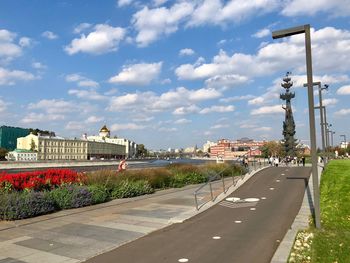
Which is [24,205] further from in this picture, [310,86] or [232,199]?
[310,86]

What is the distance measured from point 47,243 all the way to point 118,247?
168cm

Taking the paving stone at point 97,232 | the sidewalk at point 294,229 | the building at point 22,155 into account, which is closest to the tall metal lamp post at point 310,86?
the sidewalk at point 294,229

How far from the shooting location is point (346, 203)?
41.0 feet

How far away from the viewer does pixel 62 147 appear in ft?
471

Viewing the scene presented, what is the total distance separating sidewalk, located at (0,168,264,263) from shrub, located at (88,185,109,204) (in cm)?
34

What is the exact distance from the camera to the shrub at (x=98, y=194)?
14748 mm

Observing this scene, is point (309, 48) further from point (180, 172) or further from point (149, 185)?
point (180, 172)

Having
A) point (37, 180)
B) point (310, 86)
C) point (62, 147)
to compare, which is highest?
point (62, 147)

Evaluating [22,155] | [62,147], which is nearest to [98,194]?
[22,155]

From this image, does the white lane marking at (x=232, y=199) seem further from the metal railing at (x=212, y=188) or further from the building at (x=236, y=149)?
the building at (x=236, y=149)

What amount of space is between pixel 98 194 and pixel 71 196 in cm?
145

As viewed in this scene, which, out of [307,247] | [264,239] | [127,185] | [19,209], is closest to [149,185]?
[127,185]

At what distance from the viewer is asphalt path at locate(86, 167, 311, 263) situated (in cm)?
746

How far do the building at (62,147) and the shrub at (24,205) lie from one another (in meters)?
115
